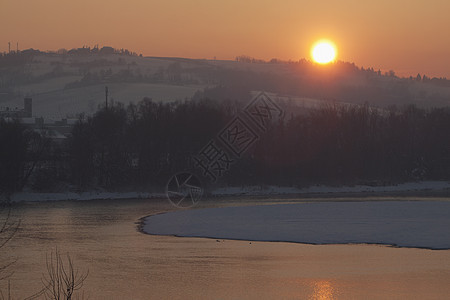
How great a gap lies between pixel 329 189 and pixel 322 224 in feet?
140

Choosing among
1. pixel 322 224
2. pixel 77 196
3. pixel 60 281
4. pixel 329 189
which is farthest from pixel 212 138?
pixel 60 281

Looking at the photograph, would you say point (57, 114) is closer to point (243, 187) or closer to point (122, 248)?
point (243, 187)

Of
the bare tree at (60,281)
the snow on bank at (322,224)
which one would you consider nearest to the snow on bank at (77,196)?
the snow on bank at (322,224)

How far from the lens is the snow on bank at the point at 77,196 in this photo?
63406 millimetres

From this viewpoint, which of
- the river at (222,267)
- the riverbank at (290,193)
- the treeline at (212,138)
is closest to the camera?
the river at (222,267)

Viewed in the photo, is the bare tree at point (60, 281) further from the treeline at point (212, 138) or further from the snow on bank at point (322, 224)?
the treeline at point (212, 138)

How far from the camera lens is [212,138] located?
8019 centimetres

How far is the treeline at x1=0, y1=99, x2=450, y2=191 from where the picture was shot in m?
71.6

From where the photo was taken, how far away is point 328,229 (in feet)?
117

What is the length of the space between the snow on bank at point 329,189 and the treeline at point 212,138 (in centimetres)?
212

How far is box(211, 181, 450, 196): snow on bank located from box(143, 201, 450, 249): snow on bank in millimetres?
24265

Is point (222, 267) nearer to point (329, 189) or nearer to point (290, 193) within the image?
point (290, 193)

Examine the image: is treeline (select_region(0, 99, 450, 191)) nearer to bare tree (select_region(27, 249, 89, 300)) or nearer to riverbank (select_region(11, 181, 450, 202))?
riverbank (select_region(11, 181, 450, 202))

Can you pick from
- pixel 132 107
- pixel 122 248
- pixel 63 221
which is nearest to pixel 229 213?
pixel 63 221
